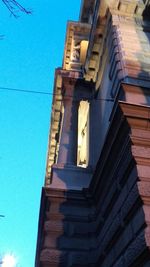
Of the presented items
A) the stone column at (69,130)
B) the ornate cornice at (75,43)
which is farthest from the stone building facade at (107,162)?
the ornate cornice at (75,43)

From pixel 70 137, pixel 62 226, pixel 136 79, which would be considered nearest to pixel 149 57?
pixel 136 79

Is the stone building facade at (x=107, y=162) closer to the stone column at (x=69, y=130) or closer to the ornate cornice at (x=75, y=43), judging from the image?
the stone column at (x=69, y=130)

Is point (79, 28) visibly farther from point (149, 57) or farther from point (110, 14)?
point (149, 57)

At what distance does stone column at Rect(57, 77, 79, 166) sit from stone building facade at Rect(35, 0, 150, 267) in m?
0.04

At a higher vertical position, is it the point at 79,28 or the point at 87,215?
the point at 79,28

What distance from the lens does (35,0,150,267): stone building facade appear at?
6980 mm

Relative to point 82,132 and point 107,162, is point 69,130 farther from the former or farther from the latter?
point 107,162

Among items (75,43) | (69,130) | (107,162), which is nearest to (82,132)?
(69,130)

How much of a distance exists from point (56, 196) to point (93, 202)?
1.17 meters

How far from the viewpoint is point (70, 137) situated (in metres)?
14.2

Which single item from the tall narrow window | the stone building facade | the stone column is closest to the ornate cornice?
the stone building facade

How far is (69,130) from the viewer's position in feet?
47.7

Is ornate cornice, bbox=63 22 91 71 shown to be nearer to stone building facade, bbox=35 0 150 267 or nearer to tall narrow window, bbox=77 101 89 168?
stone building facade, bbox=35 0 150 267

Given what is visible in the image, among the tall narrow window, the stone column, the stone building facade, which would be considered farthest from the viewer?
the tall narrow window
